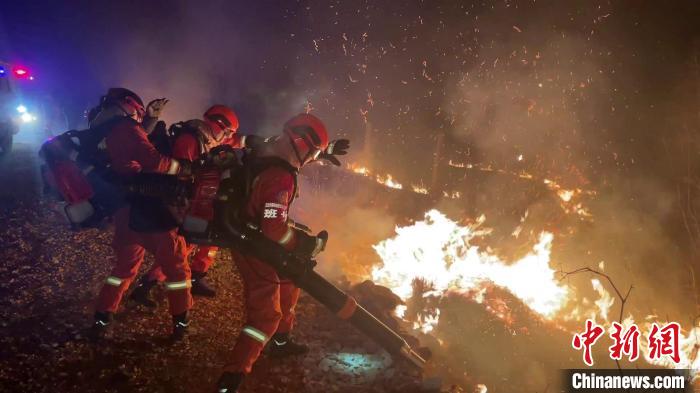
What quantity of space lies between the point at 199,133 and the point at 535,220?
14.3m

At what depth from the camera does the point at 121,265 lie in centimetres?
369

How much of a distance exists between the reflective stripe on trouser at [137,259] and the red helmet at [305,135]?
153 cm

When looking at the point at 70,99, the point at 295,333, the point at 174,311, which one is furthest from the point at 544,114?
the point at 70,99

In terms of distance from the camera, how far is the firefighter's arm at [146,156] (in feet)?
11.6

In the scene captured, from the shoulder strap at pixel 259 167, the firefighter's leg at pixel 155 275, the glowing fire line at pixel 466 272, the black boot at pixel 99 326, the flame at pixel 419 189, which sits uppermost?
the flame at pixel 419 189

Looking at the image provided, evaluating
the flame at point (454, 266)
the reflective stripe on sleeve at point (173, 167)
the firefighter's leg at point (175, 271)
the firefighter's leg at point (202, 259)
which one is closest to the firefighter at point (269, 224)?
the firefighter's leg at point (175, 271)

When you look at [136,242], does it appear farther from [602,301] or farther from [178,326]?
[602,301]

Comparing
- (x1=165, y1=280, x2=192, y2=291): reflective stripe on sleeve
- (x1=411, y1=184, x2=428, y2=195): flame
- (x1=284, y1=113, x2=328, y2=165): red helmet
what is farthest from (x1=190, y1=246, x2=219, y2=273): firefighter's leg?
(x1=411, y1=184, x2=428, y2=195): flame

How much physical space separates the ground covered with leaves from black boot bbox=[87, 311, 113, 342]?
2.8 inches

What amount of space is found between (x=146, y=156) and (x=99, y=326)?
166 centimetres

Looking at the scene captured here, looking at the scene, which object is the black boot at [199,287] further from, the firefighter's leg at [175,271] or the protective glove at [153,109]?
the protective glove at [153,109]

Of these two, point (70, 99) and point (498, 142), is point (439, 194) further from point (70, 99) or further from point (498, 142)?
point (70, 99)

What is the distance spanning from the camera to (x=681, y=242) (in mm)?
14016

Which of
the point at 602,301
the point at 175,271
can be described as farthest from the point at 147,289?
the point at 602,301
